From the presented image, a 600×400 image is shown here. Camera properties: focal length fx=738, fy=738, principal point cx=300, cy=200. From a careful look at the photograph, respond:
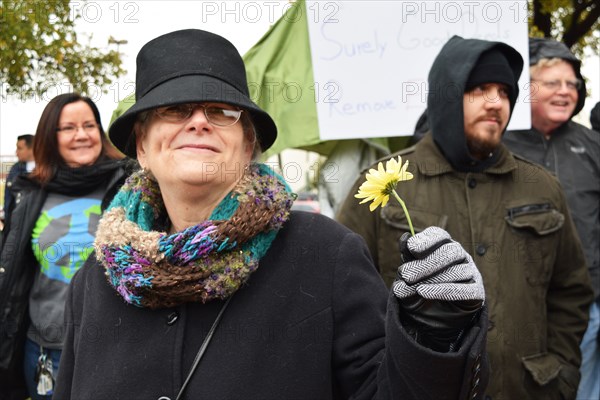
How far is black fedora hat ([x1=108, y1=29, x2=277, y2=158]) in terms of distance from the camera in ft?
6.38

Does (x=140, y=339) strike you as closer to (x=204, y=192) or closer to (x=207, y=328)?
(x=207, y=328)

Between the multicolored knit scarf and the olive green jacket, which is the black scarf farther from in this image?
the multicolored knit scarf

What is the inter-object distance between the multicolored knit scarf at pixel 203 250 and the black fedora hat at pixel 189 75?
0.83ft

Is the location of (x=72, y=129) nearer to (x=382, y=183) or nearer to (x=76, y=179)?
(x=76, y=179)

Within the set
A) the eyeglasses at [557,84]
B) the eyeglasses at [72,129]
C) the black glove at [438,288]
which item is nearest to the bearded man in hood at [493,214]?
the eyeglasses at [557,84]

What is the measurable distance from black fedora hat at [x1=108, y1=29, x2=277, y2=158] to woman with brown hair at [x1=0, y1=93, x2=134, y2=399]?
1.83 meters

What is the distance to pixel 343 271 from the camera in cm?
195

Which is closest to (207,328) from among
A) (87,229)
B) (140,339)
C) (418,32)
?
(140,339)

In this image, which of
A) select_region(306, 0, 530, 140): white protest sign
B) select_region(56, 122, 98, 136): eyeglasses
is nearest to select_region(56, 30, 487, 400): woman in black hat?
select_region(306, 0, 530, 140): white protest sign

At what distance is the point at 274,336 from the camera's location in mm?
1924

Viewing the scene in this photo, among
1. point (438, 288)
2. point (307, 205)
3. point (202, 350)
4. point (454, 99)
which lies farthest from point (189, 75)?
point (307, 205)

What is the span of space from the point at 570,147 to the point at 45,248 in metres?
2.75

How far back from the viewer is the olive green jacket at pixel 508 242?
2.83 m

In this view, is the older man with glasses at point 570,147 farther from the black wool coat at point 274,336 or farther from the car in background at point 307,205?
the black wool coat at point 274,336
